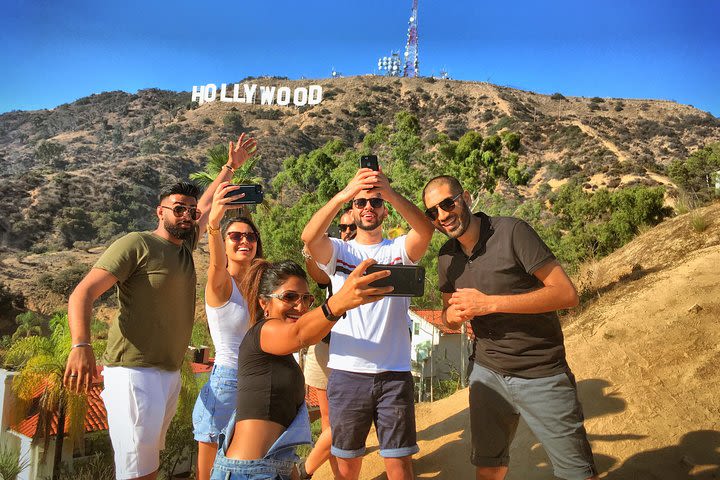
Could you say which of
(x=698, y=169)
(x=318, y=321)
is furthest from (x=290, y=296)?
(x=698, y=169)

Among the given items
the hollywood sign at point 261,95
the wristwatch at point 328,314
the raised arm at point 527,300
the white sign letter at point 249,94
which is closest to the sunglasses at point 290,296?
the wristwatch at point 328,314

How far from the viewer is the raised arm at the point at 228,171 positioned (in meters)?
4.48

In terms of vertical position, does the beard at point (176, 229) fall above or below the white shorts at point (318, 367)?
above

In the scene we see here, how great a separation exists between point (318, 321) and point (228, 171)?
8.10 feet

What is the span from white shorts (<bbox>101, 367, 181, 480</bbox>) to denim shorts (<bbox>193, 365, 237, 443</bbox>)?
492 millimetres

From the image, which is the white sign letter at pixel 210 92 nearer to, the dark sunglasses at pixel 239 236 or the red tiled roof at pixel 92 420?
the red tiled roof at pixel 92 420

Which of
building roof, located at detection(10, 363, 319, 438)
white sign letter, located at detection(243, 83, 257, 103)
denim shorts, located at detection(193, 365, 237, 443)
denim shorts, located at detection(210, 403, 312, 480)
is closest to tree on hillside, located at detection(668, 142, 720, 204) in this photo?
building roof, located at detection(10, 363, 319, 438)

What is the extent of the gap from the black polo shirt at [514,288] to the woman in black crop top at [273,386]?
1127 mm

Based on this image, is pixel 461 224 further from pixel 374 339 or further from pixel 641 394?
pixel 641 394

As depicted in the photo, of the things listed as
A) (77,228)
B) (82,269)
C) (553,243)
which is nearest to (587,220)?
(553,243)

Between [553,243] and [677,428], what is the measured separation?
21.9 meters

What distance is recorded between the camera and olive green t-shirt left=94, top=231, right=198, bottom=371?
361cm

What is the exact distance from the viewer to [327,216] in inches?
152

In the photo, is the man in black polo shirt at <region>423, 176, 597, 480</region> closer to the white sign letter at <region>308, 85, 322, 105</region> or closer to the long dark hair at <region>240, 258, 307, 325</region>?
the long dark hair at <region>240, 258, 307, 325</region>
